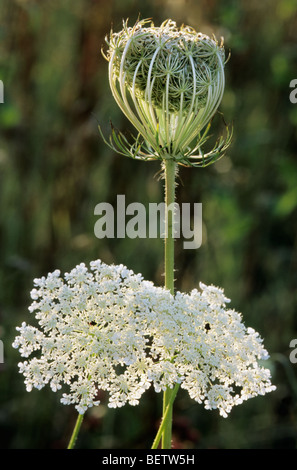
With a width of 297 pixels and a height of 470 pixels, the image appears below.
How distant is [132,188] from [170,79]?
332cm

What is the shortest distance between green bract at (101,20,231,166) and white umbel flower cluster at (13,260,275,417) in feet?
1.55

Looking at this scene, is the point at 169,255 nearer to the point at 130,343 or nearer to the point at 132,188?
the point at 130,343

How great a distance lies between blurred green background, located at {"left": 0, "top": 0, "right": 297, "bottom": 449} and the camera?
4461 millimetres

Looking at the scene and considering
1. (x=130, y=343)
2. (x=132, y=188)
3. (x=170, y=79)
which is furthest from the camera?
(x=132, y=188)

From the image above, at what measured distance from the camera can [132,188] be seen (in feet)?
17.5

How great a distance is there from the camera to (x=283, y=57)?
5039 millimetres

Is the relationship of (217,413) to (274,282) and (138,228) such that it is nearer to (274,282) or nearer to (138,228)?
(274,282)

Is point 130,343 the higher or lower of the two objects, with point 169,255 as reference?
lower

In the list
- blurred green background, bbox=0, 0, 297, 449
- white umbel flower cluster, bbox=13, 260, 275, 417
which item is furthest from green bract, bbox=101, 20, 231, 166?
blurred green background, bbox=0, 0, 297, 449

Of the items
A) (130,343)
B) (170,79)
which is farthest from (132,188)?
(130,343)

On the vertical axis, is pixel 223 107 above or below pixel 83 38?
below

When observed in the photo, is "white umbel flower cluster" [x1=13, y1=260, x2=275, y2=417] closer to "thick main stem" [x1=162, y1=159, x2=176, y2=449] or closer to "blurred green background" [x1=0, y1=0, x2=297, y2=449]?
"thick main stem" [x1=162, y1=159, x2=176, y2=449]

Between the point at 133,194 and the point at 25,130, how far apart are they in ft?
3.64

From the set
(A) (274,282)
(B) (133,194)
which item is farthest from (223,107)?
(A) (274,282)
